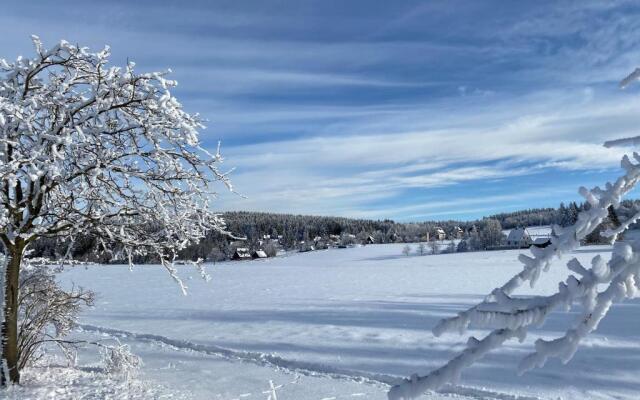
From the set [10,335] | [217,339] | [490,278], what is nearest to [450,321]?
[10,335]

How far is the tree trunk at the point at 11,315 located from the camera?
24.6ft

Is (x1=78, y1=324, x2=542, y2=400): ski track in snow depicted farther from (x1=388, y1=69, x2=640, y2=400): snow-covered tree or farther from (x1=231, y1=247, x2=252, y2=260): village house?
(x1=231, y1=247, x2=252, y2=260): village house

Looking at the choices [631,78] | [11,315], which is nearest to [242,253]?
[11,315]

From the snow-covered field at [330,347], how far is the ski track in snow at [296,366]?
3 centimetres

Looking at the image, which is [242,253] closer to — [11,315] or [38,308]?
[38,308]

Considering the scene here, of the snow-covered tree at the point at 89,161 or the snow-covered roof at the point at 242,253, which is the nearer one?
the snow-covered tree at the point at 89,161

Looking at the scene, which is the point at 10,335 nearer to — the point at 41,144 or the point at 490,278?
the point at 41,144

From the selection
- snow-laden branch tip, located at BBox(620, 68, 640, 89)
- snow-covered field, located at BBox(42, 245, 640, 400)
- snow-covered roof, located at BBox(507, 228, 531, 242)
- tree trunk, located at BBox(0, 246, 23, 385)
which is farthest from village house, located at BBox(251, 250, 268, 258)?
snow-laden branch tip, located at BBox(620, 68, 640, 89)

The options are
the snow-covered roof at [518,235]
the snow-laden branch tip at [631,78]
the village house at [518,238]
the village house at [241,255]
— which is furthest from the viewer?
the village house at [241,255]

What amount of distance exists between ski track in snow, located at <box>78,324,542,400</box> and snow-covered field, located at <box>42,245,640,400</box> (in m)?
0.03

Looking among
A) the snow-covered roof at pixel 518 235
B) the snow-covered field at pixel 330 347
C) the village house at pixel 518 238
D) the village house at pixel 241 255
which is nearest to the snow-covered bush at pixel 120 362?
the snow-covered field at pixel 330 347

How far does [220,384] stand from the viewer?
9539 millimetres

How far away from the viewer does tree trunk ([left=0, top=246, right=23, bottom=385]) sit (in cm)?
749

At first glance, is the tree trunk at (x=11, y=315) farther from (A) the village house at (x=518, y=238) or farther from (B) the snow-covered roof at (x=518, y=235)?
(B) the snow-covered roof at (x=518, y=235)
